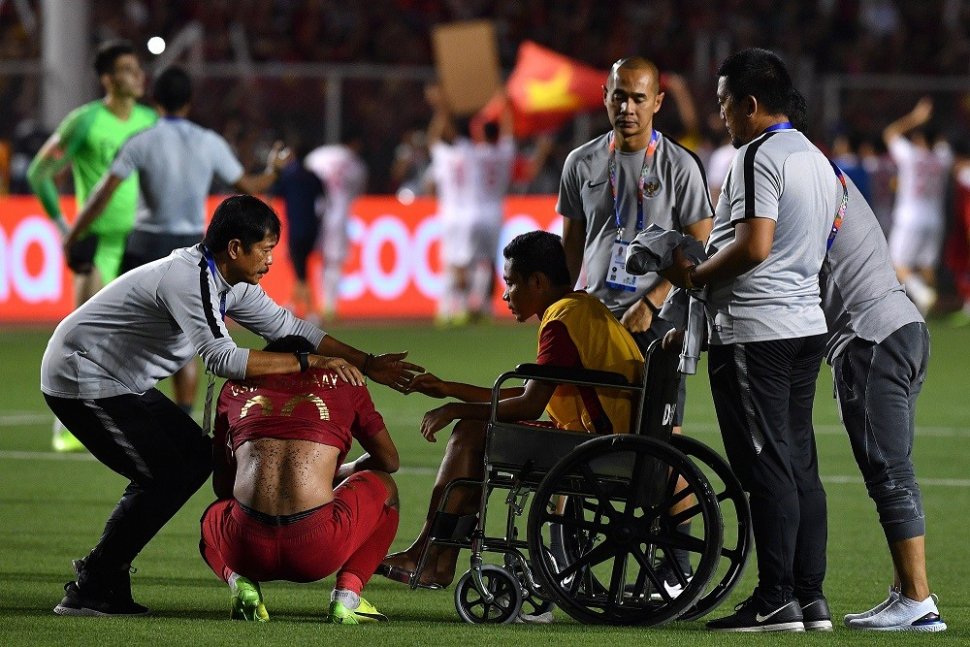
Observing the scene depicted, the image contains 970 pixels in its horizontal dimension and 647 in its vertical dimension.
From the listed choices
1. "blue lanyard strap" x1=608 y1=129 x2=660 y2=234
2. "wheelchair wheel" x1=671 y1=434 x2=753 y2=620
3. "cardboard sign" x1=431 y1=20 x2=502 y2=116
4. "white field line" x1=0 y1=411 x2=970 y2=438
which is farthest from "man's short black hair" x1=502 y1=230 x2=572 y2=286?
"cardboard sign" x1=431 y1=20 x2=502 y2=116

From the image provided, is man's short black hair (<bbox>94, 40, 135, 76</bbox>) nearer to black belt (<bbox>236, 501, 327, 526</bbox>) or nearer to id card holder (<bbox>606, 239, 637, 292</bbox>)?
id card holder (<bbox>606, 239, 637, 292</bbox>)

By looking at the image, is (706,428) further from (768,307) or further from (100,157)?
(768,307)

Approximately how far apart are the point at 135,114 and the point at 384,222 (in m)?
10.0

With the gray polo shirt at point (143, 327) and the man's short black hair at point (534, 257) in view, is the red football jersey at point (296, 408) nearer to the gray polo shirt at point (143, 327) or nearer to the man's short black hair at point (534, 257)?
the gray polo shirt at point (143, 327)

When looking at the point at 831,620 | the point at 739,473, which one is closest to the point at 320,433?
the point at 739,473

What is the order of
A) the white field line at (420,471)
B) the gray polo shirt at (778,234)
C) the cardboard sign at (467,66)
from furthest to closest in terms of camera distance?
the cardboard sign at (467,66)
the white field line at (420,471)
the gray polo shirt at (778,234)

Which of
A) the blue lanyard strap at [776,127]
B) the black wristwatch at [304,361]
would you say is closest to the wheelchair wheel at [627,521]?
the black wristwatch at [304,361]

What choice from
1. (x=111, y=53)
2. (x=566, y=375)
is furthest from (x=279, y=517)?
(x=111, y=53)

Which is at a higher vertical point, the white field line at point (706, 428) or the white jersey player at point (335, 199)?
the white jersey player at point (335, 199)

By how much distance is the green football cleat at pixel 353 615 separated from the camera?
5.86m

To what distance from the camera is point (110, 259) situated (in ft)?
34.9

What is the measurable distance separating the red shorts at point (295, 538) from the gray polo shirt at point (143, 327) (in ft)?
1.91

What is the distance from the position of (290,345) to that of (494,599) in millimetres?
1076

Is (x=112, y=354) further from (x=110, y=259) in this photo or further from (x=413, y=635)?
(x=110, y=259)
